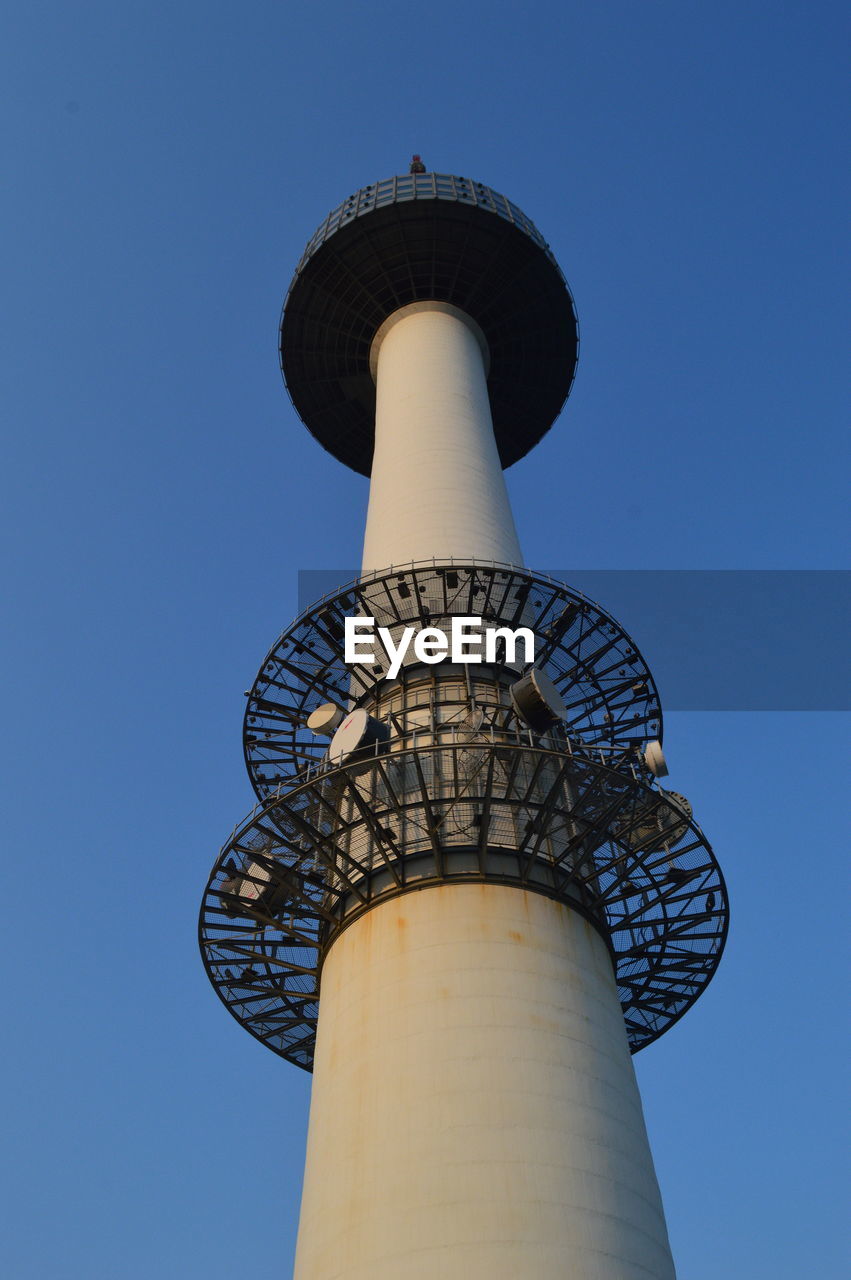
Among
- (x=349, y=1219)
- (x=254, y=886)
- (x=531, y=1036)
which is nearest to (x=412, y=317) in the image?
(x=254, y=886)

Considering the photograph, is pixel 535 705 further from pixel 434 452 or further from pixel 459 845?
pixel 434 452

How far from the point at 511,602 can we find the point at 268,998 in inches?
518

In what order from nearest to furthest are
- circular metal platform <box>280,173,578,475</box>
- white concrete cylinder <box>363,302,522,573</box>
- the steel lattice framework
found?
the steel lattice framework → white concrete cylinder <box>363,302,522,573</box> → circular metal platform <box>280,173,578,475</box>

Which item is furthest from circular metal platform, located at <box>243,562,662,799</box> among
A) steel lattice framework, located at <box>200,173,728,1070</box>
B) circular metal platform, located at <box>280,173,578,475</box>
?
circular metal platform, located at <box>280,173,578,475</box>

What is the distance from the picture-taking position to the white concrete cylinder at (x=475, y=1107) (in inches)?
788

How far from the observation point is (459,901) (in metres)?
25.3

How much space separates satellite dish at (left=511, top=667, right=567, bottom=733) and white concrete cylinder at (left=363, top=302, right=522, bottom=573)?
6692 millimetres

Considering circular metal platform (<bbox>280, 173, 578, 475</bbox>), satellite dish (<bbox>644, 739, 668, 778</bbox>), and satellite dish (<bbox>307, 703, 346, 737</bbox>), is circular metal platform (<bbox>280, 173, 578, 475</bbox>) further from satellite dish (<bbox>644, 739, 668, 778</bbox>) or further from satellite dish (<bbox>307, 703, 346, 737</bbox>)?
satellite dish (<bbox>644, 739, 668, 778</bbox>)

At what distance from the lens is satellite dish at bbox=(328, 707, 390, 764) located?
27.0m

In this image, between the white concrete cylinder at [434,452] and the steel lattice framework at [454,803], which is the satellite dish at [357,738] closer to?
the steel lattice framework at [454,803]

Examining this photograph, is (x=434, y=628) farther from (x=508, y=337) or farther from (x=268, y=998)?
(x=508, y=337)

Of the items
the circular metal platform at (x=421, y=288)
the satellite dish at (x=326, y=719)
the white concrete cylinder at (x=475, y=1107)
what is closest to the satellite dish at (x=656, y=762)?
the white concrete cylinder at (x=475, y=1107)

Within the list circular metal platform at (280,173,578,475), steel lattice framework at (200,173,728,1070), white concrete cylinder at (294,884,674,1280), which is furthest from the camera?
circular metal platform at (280,173,578,475)

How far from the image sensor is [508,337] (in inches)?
2004
